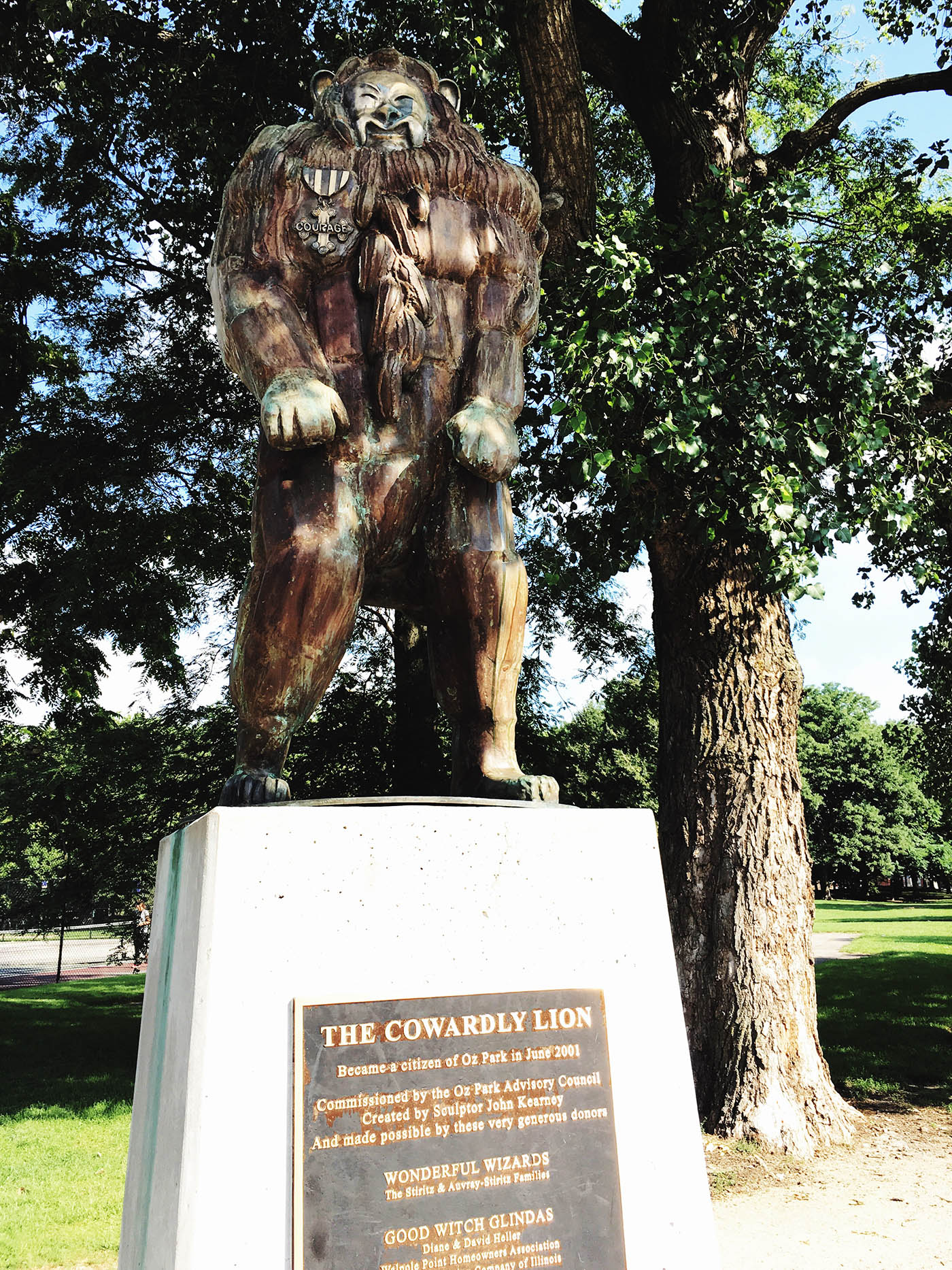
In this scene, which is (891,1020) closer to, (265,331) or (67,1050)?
(67,1050)

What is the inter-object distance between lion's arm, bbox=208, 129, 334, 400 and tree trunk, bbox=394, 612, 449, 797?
21.3ft

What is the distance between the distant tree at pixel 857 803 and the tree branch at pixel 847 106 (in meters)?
34.3

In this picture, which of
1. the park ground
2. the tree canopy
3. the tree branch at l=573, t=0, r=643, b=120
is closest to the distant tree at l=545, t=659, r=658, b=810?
the tree canopy

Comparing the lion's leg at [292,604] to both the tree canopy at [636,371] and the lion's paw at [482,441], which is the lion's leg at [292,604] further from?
the tree canopy at [636,371]

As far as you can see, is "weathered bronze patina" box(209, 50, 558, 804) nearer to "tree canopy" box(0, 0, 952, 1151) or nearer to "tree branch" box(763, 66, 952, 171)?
"tree canopy" box(0, 0, 952, 1151)

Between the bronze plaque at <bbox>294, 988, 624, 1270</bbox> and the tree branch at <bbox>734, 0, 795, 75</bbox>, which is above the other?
the tree branch at <bbox>734, 0, 795, 75</bbox>

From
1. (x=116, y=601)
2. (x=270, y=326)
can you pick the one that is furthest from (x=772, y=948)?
(x=116, y=601)

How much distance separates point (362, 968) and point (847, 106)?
9.76 meters

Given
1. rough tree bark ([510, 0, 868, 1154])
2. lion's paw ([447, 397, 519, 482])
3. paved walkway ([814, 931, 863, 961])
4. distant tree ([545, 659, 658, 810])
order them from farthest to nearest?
paved walkway ([814, 931, 863, 961])
distant tree ([545, 659, 658, 810])
rough tree bark ([510, 0, 868, 1154])
lion's paw ([447, 397, 519, 482])

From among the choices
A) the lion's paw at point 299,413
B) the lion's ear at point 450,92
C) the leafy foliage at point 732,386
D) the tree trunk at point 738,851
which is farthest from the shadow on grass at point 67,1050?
the lion's ear at point 450,92

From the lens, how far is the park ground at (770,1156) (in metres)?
5.47

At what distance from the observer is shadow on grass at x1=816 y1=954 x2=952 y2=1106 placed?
881 centimetres

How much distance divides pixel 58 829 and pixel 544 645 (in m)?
5.46

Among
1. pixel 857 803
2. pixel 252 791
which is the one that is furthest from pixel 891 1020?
pixel 857 803
